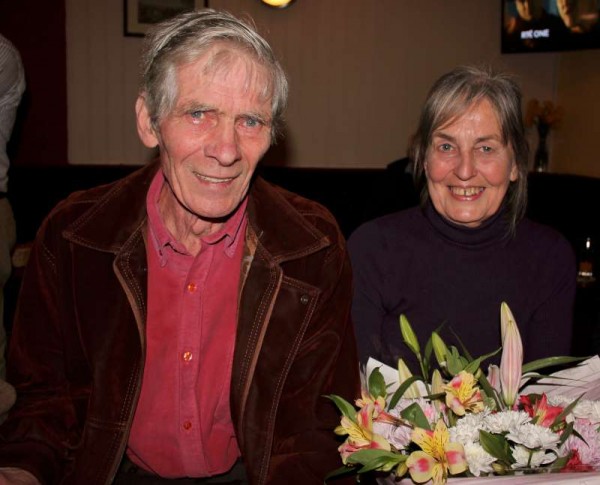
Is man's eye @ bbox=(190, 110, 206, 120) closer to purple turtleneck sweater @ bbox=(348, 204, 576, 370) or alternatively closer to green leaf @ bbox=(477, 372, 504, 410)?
purple turtleneck sweater @ bbox=(348, 204, 576, 370)

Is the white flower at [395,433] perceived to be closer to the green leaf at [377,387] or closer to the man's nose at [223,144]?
the green leaf at [377,387]

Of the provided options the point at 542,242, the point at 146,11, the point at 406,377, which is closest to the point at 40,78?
the point at 146,11

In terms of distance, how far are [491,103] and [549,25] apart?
128 inches

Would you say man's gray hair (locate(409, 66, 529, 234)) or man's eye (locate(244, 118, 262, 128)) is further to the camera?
man's gray hair (locate(409, 66, 529, 234))

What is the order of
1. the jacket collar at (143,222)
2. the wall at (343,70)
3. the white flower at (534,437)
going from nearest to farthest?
1. the white flower at (534,437)
2. the jacket collar at (143,222)
3. the wall at (343,70)

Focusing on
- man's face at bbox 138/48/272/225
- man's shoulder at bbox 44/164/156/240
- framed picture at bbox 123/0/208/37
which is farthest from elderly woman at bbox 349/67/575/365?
framed picture at bbox 123/0/208/37

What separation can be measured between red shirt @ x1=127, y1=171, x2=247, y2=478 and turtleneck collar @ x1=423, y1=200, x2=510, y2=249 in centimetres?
69

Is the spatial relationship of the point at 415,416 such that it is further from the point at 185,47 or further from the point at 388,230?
the point at 388,230

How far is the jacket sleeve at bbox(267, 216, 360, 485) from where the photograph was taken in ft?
4.99

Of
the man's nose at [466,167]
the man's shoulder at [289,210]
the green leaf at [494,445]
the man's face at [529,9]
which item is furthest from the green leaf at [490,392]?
the man's face at [529,9]

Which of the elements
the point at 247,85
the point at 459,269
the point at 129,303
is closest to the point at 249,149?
the point at 247,85

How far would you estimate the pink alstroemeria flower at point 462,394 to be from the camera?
104cm

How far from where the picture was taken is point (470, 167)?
188 cm

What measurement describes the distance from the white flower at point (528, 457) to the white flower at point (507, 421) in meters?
0.03
